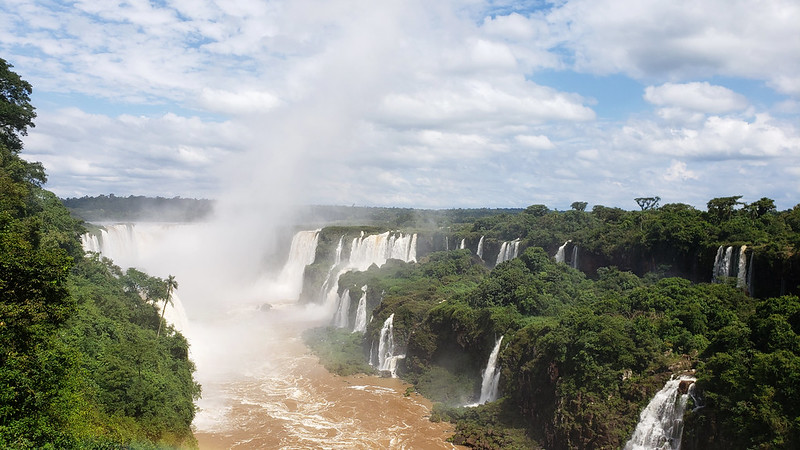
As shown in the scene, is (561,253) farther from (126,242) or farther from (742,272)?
(126,242)

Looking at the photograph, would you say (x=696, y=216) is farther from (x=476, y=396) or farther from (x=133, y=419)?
(x=133, y=419)

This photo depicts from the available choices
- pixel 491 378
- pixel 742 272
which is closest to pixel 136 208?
pixel 491 378

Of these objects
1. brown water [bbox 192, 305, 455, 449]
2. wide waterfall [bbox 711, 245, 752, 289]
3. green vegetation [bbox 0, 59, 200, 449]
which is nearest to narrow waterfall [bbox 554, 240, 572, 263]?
wide waterfall [bbox 711, 245, 752, 289]

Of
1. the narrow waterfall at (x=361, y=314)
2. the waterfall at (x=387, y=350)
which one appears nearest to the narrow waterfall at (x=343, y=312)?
the narrow waterfall at (x=361, y=314)

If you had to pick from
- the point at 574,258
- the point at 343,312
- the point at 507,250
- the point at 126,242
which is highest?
the point at 507,250

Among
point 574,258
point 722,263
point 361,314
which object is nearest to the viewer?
point 722,263

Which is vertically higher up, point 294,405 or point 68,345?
point 68,345
